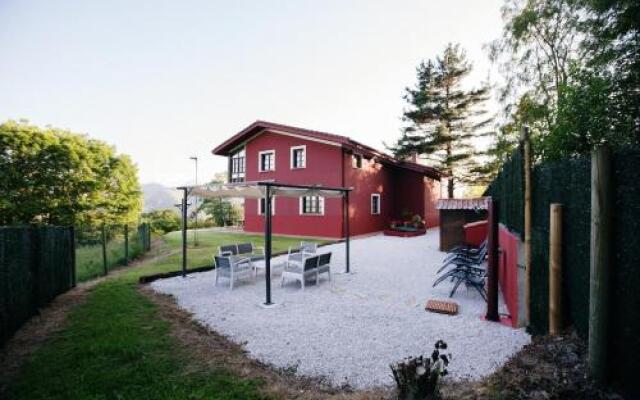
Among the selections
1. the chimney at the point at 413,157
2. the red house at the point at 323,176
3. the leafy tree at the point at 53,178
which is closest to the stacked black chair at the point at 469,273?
the red house at the point at 323,176

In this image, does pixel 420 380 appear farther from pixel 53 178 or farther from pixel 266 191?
pixel 53 178

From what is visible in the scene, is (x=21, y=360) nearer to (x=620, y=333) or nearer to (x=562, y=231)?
(x=620, y=333)

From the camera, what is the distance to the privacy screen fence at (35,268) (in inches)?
172

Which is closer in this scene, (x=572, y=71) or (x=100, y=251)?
(x=100, y=251)

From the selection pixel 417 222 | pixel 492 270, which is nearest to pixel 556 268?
pixel 492 270

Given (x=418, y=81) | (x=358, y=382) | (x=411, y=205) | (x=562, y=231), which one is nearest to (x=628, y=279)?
(x=562, y=231)

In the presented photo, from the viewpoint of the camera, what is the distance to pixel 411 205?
21344mm

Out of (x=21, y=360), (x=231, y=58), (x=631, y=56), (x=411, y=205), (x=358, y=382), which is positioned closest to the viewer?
(x=358, y=382)

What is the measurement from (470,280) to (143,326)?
240 inches

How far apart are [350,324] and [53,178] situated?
23946 millimetres

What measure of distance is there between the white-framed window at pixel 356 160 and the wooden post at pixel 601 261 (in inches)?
602

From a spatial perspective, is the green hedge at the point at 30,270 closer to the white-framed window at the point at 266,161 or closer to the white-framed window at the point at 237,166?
the white-framed window at the point at 266,161

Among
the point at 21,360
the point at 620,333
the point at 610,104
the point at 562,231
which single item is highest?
the point at 610,104

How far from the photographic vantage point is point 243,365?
11.4 ft
